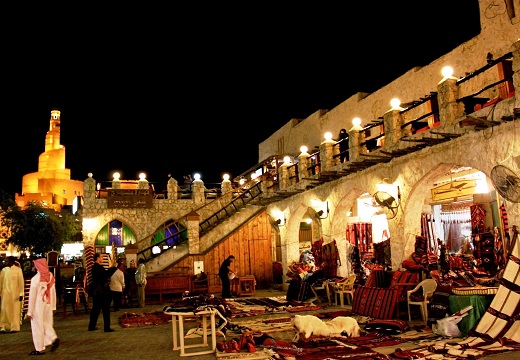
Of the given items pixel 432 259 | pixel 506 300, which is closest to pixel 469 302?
pixel 506 300

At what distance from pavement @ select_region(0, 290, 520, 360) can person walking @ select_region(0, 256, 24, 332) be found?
35 cm

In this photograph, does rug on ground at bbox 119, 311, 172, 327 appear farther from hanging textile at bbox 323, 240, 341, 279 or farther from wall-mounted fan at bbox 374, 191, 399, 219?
wall-mounted fan at bbox 374, 191, 399, 219

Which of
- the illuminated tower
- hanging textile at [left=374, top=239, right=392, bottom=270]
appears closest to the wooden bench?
hanging textile at [left=374, top=239, right=392, bottom=270]

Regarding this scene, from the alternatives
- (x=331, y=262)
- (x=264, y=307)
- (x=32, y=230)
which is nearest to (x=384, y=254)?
(x=331, y=262)

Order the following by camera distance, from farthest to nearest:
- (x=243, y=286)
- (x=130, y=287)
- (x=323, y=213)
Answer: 1. (x=243, y=286)
2. (x=130, y=287)
3. (x=323, y=213)

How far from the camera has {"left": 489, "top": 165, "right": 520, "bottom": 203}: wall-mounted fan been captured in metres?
8.13

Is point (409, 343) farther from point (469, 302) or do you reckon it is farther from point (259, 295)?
point (259, 295)

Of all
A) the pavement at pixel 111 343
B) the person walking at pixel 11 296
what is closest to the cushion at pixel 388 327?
the pavement at pixel 111 343

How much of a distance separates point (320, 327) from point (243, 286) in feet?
31.3

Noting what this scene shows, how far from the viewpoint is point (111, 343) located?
30.8 ft

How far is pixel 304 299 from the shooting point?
14.2 meters

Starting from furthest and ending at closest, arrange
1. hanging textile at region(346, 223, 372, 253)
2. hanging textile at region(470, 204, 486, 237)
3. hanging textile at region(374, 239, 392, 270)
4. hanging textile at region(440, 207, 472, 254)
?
hanging textile at region(346, 223, 372, 253) → hanging textile at region(440, 207, 472, 254) → hanging textile at region(470, 204, 486, 237) → hanging textile at region(374, 239, 392, 270)

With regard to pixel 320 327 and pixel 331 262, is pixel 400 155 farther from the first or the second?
pixel 320 327

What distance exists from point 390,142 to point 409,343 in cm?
533
